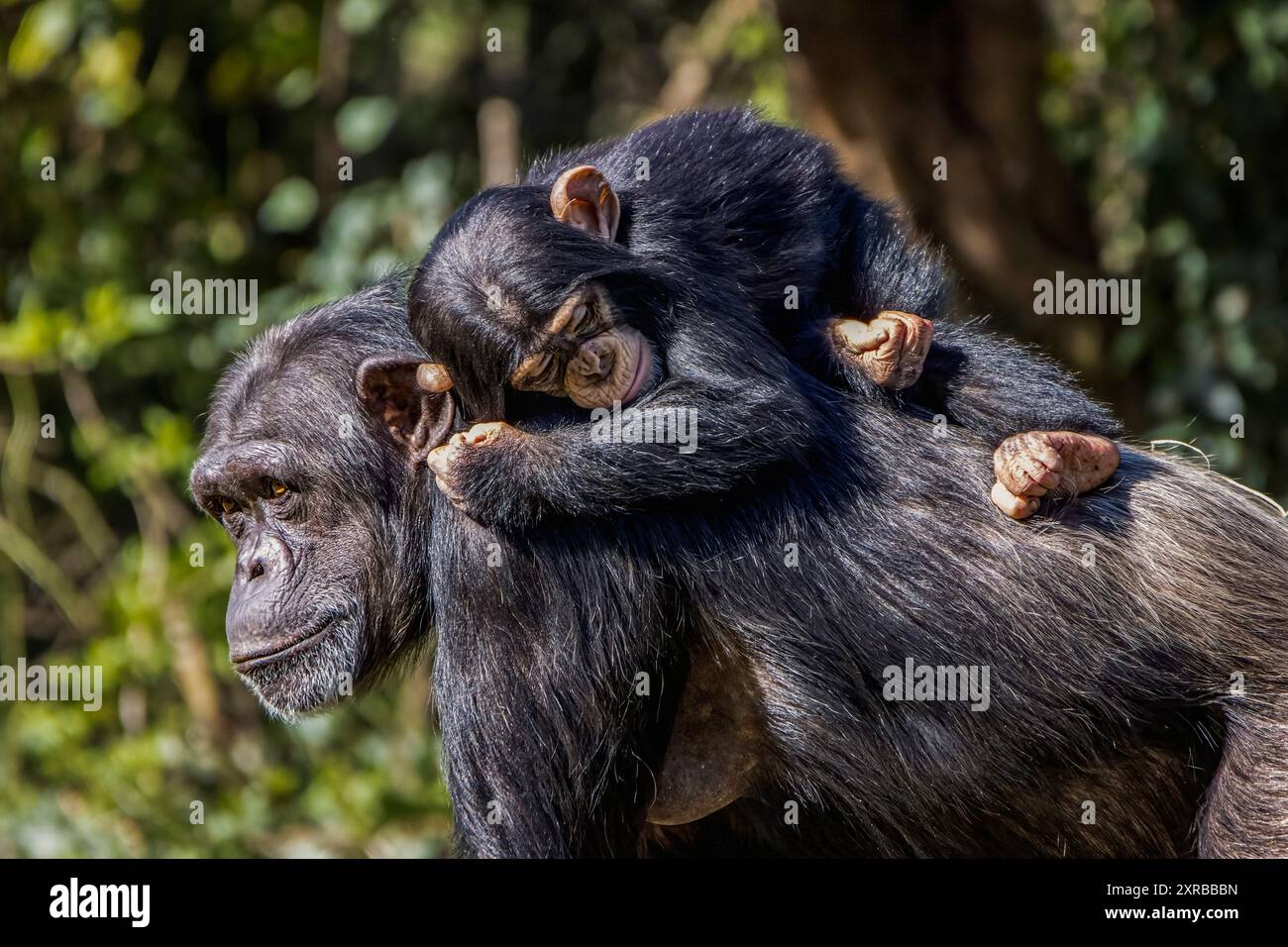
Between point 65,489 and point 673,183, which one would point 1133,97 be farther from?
point 65,489

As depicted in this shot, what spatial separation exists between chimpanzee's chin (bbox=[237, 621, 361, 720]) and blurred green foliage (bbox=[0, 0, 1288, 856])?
316cm

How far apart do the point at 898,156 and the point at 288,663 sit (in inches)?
191

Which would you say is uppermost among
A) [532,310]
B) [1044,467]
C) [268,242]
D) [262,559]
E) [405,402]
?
[268,242]

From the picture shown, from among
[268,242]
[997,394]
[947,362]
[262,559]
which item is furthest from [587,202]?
[268,242]

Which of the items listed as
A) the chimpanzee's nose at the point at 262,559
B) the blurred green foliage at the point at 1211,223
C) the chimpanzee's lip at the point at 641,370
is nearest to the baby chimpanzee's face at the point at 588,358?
the chimpanzee's lip at the point at 641,370

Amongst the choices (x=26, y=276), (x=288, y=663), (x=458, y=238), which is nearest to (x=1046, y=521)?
(x=458, y=238)

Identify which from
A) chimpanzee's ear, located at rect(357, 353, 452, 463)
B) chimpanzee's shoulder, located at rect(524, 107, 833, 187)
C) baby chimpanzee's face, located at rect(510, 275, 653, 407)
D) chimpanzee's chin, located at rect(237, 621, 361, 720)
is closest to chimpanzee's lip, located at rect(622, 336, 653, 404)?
baby chimpanzee's face, located at rect(510, 275, 653, 407)

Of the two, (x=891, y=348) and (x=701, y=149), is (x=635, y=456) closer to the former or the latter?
(x=891, y=348)

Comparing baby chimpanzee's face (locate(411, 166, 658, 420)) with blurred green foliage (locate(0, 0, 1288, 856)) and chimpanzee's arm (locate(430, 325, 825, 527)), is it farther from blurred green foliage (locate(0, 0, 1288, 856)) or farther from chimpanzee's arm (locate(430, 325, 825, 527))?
blurred green foliage (locate(0, 0, 1288, 856))

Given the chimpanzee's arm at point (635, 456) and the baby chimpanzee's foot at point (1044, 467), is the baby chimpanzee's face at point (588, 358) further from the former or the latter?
the baby chimpanzee's foot at point (1044, 467)

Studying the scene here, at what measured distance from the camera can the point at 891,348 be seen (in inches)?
161

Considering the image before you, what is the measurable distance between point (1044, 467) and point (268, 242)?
779 cm

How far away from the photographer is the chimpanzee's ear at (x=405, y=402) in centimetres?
423

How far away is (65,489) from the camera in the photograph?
9891 mm
